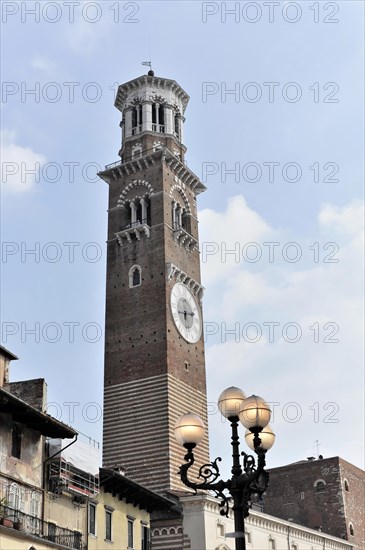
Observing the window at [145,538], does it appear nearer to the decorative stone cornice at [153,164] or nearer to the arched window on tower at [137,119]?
the decorative stone cornice at [153,164]

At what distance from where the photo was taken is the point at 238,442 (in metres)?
14.6

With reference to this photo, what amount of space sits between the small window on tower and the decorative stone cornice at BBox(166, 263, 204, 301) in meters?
2.13

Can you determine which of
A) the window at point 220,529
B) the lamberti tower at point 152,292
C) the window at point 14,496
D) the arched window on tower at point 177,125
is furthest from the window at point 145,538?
the arched window on tower at point 177,125

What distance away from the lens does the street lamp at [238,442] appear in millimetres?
13977

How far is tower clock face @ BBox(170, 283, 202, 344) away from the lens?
170 feet

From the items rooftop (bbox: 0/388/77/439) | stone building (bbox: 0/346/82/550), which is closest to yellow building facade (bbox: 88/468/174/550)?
stone building (bbox: 0/346/82/550)

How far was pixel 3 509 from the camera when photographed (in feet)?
81.8

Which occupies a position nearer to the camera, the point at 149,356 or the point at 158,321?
the point at 149,356

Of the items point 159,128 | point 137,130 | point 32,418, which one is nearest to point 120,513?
point 32,418

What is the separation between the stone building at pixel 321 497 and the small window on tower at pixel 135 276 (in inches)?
677

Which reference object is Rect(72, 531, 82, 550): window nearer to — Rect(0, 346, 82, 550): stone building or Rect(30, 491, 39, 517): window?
Rect(0, 346, 82, 550): stone building

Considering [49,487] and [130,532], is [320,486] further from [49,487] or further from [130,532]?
[49,487]

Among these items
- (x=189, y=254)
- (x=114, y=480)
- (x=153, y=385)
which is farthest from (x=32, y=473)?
(x=189, y=254)

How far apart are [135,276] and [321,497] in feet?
64.9
